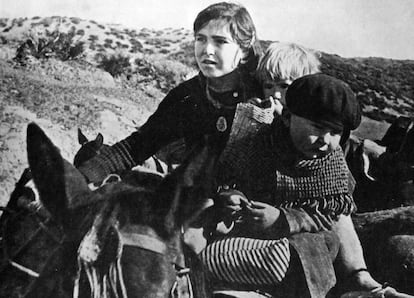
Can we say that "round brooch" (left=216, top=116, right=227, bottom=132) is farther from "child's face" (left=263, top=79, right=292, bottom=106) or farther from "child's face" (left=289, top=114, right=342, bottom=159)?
"child's face" (left=289, top=114, right=342, bottom=159)

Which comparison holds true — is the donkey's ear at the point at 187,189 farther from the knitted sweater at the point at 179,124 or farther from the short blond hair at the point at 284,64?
the short blond hair at the point at 284,64

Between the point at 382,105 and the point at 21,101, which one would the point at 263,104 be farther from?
the point at 21,101

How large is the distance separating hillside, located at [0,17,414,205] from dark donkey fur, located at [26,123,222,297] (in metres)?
0.33

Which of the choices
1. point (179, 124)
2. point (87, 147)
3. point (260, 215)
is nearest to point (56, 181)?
point (87, 147)

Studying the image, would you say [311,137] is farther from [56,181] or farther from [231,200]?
[56,181]

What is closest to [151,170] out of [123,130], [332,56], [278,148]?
[123,130]

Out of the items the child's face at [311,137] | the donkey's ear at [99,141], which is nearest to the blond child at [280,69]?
the child's face at [311,137]

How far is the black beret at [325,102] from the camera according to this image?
6227 mm

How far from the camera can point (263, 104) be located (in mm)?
6492

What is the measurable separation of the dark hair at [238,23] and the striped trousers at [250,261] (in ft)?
5.24

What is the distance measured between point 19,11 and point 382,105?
3.51 m

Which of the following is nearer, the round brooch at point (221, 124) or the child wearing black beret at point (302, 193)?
the child wearing black beret at point (302, 193)

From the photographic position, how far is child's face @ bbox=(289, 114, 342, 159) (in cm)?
630

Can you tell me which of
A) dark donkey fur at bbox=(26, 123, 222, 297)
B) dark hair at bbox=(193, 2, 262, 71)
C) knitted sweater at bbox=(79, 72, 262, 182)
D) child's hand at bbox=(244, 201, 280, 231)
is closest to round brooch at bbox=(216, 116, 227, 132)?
knitted sweater at bbox=(79, 72, 262, 182)
